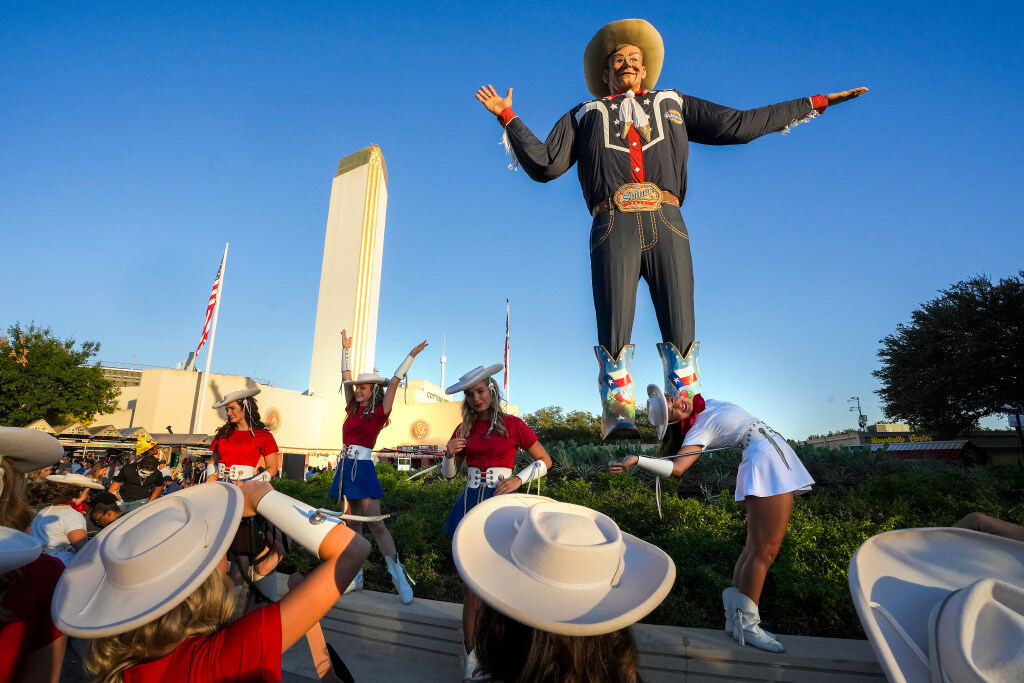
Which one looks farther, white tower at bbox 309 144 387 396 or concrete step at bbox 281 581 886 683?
white tower at bbox 309 144 387 396

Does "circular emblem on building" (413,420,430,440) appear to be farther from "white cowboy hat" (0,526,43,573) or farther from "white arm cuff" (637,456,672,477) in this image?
"white cowboy hat" (0,526,43,573)

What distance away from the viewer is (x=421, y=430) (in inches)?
1542

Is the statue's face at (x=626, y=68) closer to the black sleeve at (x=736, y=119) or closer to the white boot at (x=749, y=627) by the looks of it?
the black sleeve at (x=736, y=119)

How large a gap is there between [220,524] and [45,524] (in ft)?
12.0

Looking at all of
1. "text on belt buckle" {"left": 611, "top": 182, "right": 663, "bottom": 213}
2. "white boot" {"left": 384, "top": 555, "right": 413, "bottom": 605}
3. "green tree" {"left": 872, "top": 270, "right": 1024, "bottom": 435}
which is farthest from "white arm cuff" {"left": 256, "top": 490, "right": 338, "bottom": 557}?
"green tree" {"left": 872, "top": 270, "right": 1024, "bottom": 435}

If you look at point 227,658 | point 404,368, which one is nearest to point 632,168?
point 404,368

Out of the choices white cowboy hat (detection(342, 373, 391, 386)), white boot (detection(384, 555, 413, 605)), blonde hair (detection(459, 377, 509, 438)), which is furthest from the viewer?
white cowboy hat (detection(342, 373, 391, 386))

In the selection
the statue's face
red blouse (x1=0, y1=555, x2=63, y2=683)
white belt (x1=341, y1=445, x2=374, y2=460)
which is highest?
the statue's face

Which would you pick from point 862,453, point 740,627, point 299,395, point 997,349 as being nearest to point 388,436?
point 299,395

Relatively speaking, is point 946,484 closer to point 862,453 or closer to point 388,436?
point 862,453

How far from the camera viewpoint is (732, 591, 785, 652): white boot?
2.99 m

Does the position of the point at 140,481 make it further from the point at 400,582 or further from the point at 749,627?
the point at 749,627

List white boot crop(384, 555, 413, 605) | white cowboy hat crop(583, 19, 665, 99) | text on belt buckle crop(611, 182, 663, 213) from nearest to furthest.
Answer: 1. white boot crop(384, 555, 413, 605)
2. text on belt buckle crop(611, 182, 663, 213)
3. white cowboy hat crop(583, 19, 665, 99)

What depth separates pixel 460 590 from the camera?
4.44 metres
